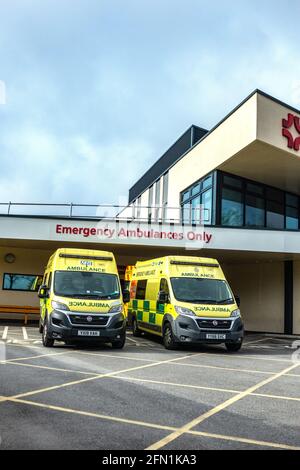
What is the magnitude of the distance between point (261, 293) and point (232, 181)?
18.8 ft

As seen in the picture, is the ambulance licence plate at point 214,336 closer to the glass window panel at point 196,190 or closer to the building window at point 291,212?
the glass window panel at point 196,190

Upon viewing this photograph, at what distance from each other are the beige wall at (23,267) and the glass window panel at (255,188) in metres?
10.7

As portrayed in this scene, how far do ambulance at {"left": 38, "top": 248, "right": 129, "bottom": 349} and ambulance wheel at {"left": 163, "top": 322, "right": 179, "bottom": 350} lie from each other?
4.16ft

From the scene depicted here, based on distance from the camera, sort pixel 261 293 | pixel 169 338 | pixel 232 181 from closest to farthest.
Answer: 1. pixel 169 338
2. pixel 232 181
3. pixel 261 293

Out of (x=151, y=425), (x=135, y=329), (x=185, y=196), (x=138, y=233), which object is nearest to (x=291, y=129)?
(x=138, y=233)

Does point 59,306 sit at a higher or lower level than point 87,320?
higher

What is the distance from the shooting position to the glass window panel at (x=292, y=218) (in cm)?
2484

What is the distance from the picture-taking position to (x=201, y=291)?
13.3 meters

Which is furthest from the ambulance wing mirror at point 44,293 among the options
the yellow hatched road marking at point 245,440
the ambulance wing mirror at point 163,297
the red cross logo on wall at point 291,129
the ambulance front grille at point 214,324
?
the red cross logo on wall at point 291,129

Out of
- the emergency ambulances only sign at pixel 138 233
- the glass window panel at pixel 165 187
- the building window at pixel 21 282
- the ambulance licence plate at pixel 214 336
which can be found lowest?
the ambulance licence plate at pixel 214 336

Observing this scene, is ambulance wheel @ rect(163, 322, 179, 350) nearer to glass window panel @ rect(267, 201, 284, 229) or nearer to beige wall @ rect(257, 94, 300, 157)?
beige wall @ rect(257, 94, 300, 157)

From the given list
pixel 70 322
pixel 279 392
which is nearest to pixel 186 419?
pixel 279 392

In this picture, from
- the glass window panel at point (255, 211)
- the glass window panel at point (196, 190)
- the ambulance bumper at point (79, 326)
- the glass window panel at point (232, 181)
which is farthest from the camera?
the glass window panel at point (196, 190)

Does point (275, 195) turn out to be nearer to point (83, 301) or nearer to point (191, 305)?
point (191, 305)
